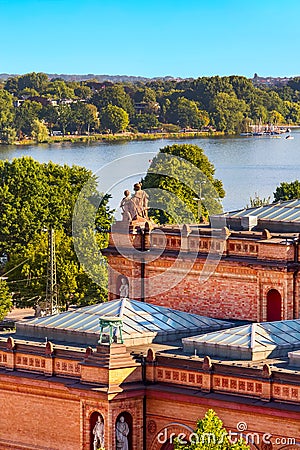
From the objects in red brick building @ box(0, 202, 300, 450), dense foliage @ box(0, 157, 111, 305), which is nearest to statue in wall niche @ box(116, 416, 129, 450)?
red brick building @ box(0, 202, 300, 450)

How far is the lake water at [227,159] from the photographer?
118 m

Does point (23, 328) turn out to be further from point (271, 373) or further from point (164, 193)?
point (164, 193)

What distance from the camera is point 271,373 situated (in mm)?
31844

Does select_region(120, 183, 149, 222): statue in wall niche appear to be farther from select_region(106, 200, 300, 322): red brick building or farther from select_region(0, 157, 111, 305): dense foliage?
select_region(0, 157, 111, 305): dense foliage

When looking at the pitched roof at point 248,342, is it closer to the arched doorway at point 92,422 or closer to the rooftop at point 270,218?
the arched doorway at point 92,422

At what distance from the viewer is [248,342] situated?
34.2m

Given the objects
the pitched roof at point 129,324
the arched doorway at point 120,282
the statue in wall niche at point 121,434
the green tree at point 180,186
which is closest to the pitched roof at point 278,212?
the arched doorway at point 120,282

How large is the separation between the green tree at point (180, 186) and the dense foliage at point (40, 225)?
8.17 feet

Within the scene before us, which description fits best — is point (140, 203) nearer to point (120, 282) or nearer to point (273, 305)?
point (120, 282)

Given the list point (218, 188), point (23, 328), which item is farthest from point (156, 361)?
point (218, 188)

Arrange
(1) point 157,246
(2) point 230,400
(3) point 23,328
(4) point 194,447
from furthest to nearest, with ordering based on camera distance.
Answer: (1) point 157,246
(3) point 23,328
(2) point 230,400
(4) point 194,447

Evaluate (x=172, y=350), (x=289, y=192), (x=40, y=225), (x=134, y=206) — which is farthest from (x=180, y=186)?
(x=172, y=350)

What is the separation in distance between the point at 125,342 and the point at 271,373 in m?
4.74

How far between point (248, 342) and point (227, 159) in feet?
427
